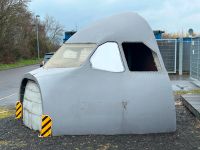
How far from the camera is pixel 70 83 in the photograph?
8367 mm

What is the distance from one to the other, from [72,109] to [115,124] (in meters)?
A: 0.91

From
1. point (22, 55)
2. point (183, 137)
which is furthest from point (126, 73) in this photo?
point (22, 55)

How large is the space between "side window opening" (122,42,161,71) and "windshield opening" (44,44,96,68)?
98 cm

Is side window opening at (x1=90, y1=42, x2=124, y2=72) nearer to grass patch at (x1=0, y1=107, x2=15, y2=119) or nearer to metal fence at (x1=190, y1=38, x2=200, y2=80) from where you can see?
grass patch at (x1=0, y1=107, x2=15, y2=119)

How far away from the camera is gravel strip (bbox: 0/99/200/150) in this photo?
24.6 feet

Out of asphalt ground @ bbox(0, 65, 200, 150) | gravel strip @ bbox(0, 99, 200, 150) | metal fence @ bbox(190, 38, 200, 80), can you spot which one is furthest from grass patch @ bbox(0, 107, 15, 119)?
metal fence @ bbox(190, 38, 200, 80)

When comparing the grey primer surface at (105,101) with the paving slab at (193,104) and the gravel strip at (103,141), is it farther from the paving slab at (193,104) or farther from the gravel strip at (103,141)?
the paving slab at (193,104)

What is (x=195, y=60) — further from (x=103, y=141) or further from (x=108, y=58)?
(x=103, y=141)

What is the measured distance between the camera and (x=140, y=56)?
10.2 meters

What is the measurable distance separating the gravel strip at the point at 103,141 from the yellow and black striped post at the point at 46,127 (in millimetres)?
169

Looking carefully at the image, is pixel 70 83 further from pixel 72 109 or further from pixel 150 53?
pixel 150 53

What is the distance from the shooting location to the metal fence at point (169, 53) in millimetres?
25984

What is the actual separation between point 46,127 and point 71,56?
74.1 inches

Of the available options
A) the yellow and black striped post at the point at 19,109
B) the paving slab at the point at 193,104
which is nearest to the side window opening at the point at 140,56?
the paving slab at the point at 193,104
